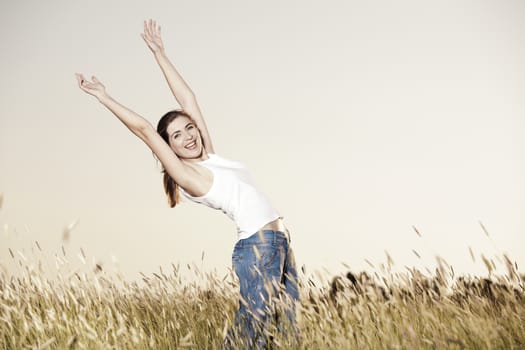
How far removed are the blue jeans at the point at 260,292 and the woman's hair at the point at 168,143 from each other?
0.79m

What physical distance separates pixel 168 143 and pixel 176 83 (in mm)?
838

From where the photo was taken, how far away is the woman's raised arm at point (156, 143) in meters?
3.28

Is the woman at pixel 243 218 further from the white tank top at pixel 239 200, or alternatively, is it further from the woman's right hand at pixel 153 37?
the woman's right hand at pixel 153 37

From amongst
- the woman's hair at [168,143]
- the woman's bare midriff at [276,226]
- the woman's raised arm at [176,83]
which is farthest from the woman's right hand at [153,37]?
the woman's bare midriff at [276,226]

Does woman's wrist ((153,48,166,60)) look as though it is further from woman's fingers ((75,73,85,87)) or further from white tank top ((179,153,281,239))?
white tank top ((179,153,281,239))

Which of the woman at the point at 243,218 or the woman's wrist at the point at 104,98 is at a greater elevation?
the woman's wrist at the point at 104,98

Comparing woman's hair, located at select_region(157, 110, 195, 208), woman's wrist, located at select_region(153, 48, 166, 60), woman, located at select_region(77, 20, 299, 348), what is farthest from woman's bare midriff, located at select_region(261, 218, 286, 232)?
woman's wrist, located at select_region(153, 48, 166, 60)

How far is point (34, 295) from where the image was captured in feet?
13.3

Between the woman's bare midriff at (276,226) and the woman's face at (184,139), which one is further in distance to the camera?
the woman's face at (184,139)

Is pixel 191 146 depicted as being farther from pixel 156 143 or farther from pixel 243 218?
pixel 243 218

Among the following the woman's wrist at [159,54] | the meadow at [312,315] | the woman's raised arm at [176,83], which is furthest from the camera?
the woman's wrist at [159,54]

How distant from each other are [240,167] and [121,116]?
32.8 inches

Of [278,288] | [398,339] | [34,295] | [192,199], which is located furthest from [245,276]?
[34,295]

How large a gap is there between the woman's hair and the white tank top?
311 millimetres
